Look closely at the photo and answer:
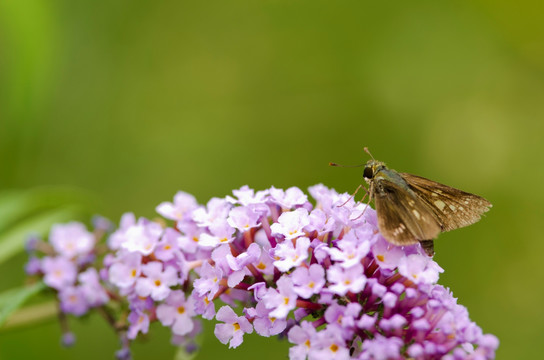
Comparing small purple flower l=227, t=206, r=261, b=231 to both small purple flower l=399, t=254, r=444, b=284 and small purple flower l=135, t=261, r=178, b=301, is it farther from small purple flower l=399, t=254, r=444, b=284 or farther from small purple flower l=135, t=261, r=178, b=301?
small purple flower l=399, t=254, r=444, b=284

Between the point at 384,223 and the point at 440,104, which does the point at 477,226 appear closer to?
the point at 440,104

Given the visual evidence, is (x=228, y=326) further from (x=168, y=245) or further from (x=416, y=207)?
(x=416, y=207)

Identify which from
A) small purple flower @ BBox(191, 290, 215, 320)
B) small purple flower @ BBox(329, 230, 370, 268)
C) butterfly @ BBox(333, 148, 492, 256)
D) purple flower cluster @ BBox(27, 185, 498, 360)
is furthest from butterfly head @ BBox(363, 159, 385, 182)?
small purple flower @ BBox(191, 290, 215, 320)

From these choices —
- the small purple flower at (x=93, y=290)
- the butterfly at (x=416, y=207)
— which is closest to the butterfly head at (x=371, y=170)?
the butterfly at (x=416, y=207)

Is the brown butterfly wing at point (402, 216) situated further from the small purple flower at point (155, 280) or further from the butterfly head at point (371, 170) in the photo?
→ the small purple flower at point (155, 280)

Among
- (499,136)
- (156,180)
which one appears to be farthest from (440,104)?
(156,180)
